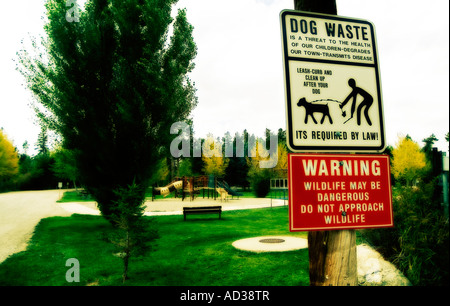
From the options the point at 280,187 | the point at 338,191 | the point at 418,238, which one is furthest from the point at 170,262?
the point at 280,187

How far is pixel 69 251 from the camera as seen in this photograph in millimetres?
8555

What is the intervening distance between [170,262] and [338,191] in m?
6.60

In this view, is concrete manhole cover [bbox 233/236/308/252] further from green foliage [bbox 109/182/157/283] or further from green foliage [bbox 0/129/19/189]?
green foliage [bbox 0/129/19/189]

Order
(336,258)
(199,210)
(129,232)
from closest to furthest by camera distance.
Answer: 1. (336,258)
2. (129,232)
3. (199,210)

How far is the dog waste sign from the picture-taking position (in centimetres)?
153

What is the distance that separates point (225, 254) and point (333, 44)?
6.94 m

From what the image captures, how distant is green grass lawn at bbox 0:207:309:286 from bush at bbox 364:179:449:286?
1788mm

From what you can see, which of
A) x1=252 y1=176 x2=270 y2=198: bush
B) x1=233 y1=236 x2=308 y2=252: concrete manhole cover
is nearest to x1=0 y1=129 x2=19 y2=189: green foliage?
x1=252 y1=176 x2=270 y2=198: bush

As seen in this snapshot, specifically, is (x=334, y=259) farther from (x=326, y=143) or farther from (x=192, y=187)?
(x=192, y=187)

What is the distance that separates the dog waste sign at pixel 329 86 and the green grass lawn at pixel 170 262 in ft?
15.0

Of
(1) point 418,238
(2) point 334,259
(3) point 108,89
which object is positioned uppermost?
(3) point 108,89

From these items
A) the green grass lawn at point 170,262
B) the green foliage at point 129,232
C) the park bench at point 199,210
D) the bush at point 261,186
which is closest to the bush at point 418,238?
the green grass lawn at point 170,262

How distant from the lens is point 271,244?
8.59 metres

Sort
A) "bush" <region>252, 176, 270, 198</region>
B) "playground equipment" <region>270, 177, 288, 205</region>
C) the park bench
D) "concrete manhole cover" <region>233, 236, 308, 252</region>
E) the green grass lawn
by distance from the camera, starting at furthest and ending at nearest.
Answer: "bush" <region>252, 176, 270, 198</region> < "playground equipment" <region>270, 177, 288, 205</region> < the park bench < "concrete manhole cover" <region>233, 236, 308, 252</region> < the green grass lawn
